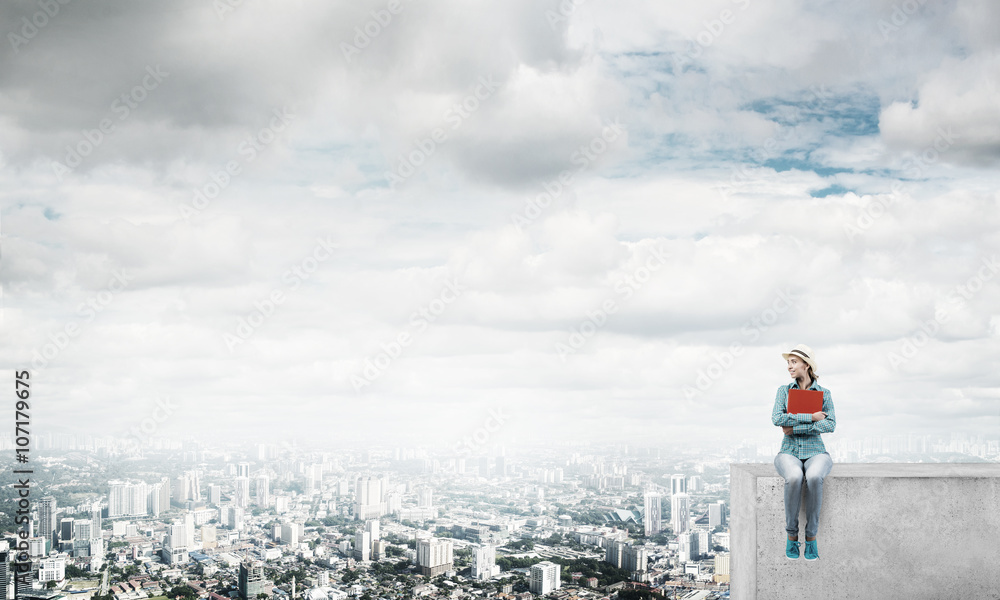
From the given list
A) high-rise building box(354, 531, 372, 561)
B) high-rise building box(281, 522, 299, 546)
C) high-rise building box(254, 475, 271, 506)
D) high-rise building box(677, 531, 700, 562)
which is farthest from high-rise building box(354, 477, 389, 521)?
high-rise building box(677, 531, 700, 562)

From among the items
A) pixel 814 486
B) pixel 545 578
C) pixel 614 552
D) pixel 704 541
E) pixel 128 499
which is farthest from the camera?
pixel 128 499

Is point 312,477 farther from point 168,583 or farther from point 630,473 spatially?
point 630,473

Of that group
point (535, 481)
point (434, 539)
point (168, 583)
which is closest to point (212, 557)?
point (168, 583)

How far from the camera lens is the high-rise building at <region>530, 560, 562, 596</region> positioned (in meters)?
7.45

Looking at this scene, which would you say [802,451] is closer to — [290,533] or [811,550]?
[811,550]

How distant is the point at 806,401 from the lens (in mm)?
3678

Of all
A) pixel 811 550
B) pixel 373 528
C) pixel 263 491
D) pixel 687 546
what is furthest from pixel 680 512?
pixel 263 491

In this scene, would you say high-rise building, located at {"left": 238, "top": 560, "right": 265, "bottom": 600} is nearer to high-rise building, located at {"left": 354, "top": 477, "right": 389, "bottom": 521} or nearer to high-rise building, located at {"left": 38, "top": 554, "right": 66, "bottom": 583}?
high-rise building, located at {"left": 38, "top": 554, "right": 66, "bottom": 583}

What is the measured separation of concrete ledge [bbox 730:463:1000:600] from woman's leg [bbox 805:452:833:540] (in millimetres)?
70

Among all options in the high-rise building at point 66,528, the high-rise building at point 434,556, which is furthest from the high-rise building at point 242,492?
the high-rise building at point 434,556

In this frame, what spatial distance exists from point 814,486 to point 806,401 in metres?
0.47

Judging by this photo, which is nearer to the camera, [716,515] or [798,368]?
[798,368]

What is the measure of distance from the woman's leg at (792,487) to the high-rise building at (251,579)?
A: 7.84 meters

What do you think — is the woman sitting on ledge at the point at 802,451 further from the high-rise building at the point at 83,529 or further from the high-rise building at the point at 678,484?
the high-rise building at the point at 83,529
